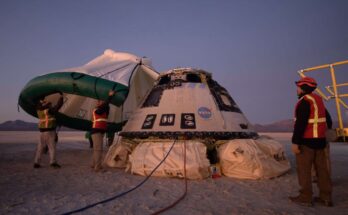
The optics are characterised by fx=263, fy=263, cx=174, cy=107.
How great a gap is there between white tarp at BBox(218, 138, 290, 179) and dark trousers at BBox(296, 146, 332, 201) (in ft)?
6.77

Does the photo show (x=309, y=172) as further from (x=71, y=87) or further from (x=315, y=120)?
(x=71, y=87)

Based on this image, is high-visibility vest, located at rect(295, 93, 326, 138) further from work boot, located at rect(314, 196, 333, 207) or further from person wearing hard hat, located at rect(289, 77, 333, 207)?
work boot, located at rect(314, 196, 333, 207)

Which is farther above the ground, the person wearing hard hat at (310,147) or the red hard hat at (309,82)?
the red hard hat at (309,82)

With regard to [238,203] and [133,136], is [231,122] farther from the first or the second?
[238,203]

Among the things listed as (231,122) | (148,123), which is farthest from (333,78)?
(148,123)

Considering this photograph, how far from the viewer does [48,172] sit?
682 centimetres

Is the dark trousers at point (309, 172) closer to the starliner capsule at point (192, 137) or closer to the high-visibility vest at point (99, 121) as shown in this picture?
the starliner capsule at point (192, 137)

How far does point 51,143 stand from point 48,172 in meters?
1.15

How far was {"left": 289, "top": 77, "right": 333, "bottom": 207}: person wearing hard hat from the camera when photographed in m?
3.99

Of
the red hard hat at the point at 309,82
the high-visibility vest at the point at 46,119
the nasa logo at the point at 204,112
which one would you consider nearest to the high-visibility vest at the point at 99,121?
the high-visibility vest at the point at 46,119

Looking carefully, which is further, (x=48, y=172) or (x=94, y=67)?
(x=94, y=67)

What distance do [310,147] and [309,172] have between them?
1.24 ft

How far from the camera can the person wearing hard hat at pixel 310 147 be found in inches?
157

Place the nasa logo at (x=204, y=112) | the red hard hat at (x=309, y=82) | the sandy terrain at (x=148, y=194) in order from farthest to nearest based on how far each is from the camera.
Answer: the nasa logo at (x=204, y=112) → the red hard hat at (x=309, y=82) → the sandy terrain at (x=148, y=194)
